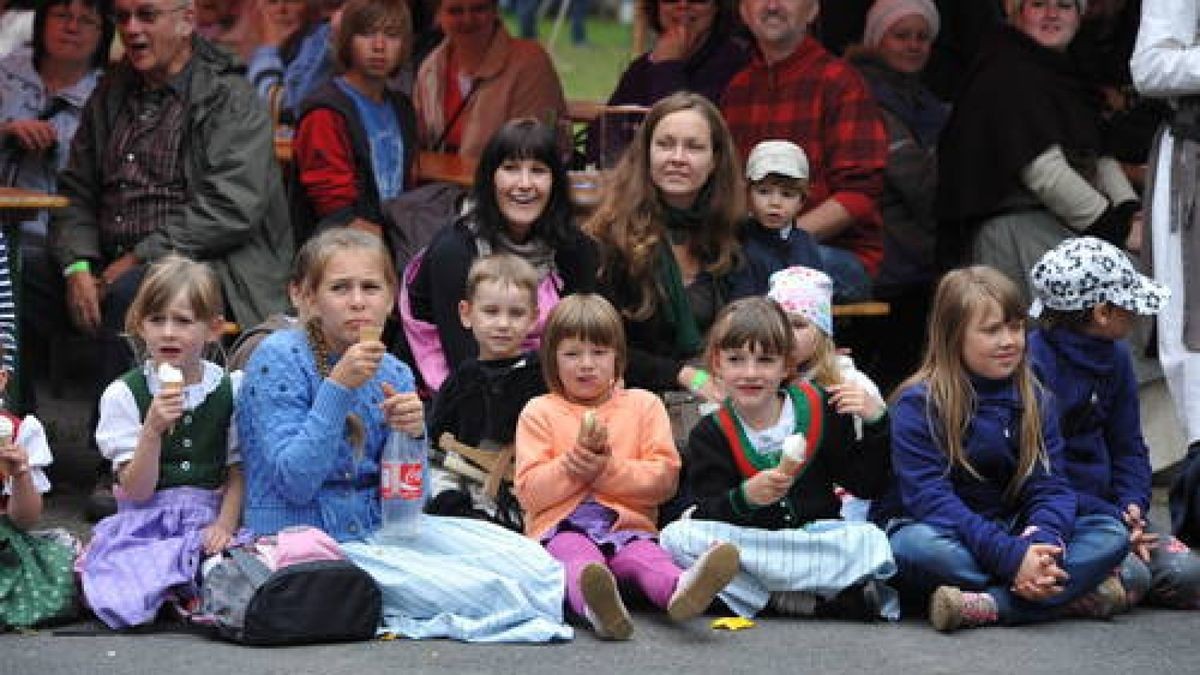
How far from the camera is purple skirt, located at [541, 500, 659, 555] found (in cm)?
692

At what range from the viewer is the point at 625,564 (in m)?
6.80

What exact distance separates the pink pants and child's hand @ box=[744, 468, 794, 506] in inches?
11.9

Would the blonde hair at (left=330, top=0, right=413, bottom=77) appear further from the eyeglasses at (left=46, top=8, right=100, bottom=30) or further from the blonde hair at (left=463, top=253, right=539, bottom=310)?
the blonde hair at (left=463, top=253, right=539, bottom=310)

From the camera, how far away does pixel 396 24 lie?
29.5 feet

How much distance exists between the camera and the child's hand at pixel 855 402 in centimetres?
683

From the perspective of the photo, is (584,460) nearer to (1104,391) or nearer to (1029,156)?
(1104,391)

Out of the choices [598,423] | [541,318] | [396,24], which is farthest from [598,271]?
[396,24]

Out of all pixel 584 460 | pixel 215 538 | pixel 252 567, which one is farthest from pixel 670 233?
pixel 252 567

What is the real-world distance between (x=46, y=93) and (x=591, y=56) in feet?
57.5

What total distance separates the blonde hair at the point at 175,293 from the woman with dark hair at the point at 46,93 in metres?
2.39

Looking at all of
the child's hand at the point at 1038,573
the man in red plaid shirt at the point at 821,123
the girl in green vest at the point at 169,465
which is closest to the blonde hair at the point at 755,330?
the child's hand at the point at 1038,573

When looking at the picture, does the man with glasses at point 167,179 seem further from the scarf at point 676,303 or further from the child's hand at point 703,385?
the child's hand at point 703,385

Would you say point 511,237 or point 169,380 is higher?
point 511,237

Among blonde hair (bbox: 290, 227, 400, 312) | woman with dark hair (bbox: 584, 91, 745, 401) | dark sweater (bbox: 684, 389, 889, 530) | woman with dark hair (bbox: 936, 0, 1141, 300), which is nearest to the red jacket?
woman with dark hair (bbox: 936, 0, 1141, 300)
